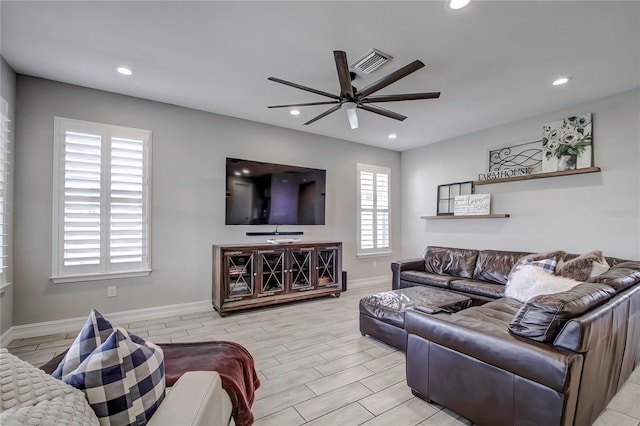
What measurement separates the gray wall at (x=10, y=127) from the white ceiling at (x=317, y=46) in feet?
0.36

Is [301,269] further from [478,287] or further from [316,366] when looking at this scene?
[478,287]

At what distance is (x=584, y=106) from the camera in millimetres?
3703

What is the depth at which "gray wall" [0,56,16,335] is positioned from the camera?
2773mm

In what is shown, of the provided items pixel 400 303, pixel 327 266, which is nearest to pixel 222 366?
pixel 400 303

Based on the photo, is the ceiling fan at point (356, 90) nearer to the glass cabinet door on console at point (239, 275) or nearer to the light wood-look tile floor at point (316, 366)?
the glass cabinet door on console at point (239, 275)

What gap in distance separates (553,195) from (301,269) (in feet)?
12.2

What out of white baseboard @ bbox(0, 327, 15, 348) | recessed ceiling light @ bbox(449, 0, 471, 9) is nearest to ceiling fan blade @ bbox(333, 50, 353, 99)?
recessed ceiling light @ bbox(449, 0, 471, 9)

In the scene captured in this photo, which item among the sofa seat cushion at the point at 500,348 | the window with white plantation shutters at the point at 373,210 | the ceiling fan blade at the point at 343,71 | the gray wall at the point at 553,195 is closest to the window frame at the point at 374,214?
the window with white plantation shutters at the point at 373,210

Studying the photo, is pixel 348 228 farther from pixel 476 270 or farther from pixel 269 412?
pixel 269 412

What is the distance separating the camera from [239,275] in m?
3.91

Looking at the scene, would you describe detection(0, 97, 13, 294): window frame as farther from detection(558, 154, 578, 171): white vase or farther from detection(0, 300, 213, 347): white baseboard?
detection(558, 154, 578, 171): white vase

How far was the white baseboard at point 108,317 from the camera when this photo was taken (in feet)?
9.97

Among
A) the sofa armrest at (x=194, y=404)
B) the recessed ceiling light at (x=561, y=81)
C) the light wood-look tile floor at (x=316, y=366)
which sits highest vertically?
the recessed ceiling light at (x=561, y=81)

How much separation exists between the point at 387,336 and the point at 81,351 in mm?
2540
